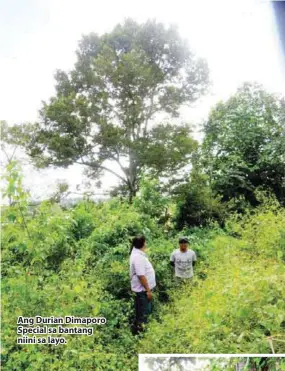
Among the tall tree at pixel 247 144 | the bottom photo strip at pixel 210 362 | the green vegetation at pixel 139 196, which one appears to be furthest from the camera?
the tall tree at pixel 247 144

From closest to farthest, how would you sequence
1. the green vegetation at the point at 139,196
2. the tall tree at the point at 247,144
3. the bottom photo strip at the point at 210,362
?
1. the bottom photo strip at the point at 210,362
2. the green vegetation at the point at 139,196
3. the tall tree at the point at 247,144

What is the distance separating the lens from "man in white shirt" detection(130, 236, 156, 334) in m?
2.02

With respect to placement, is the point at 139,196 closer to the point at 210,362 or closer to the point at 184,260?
the point at 184,260

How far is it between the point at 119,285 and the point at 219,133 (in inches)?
31.1

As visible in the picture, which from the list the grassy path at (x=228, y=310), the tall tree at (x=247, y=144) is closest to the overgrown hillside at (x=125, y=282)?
the grassy path at (x=228, y=310)

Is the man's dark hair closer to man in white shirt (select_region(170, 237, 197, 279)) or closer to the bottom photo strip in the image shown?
man in white shirt (select_region(170, 237, 197, 279))

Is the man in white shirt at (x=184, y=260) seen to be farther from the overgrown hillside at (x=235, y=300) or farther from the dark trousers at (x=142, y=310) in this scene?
the dark trousers at (x=142, y=310)

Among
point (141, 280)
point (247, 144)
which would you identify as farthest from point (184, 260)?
point (247, 144)

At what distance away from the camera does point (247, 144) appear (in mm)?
2123

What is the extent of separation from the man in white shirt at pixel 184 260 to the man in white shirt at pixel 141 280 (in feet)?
0.35

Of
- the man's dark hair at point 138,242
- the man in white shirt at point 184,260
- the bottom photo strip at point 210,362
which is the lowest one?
the bottom photo strip at point 210,362

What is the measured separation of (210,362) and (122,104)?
44.9 inches

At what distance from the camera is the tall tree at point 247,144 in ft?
6.84

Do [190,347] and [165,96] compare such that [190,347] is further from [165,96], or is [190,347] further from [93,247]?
[165,96]
